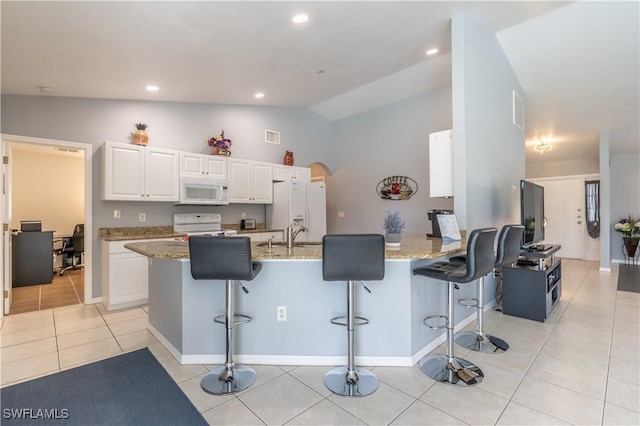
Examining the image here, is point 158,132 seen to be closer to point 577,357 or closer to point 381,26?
point 381,26

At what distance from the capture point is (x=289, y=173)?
564cm

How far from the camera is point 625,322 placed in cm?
313

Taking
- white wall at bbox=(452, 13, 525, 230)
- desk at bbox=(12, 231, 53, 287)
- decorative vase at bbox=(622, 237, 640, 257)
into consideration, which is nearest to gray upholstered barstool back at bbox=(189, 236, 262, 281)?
white wall at bbox=(452, 13, 525, 230)

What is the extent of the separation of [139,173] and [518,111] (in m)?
5.24

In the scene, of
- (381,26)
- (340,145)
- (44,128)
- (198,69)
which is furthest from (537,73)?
(44,128)

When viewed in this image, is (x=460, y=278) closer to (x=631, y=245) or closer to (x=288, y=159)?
(x=288, y=159)

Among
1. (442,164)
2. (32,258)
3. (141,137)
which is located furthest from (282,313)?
(32,258)

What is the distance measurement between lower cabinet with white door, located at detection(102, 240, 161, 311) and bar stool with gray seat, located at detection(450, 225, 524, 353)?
361 centimetres

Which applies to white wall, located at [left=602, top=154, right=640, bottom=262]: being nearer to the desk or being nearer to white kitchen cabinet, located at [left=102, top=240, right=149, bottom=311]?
white kitchen cabinet, located at [left=102, top=240, right=149, bottom=311]

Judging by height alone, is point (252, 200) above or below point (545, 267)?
above

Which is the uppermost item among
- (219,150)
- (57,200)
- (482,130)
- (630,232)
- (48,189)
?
(219,150)

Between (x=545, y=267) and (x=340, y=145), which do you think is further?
(x=340, y=145)

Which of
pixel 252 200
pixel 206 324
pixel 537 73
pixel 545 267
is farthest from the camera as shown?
pixel 252 200

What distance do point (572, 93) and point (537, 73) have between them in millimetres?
739
